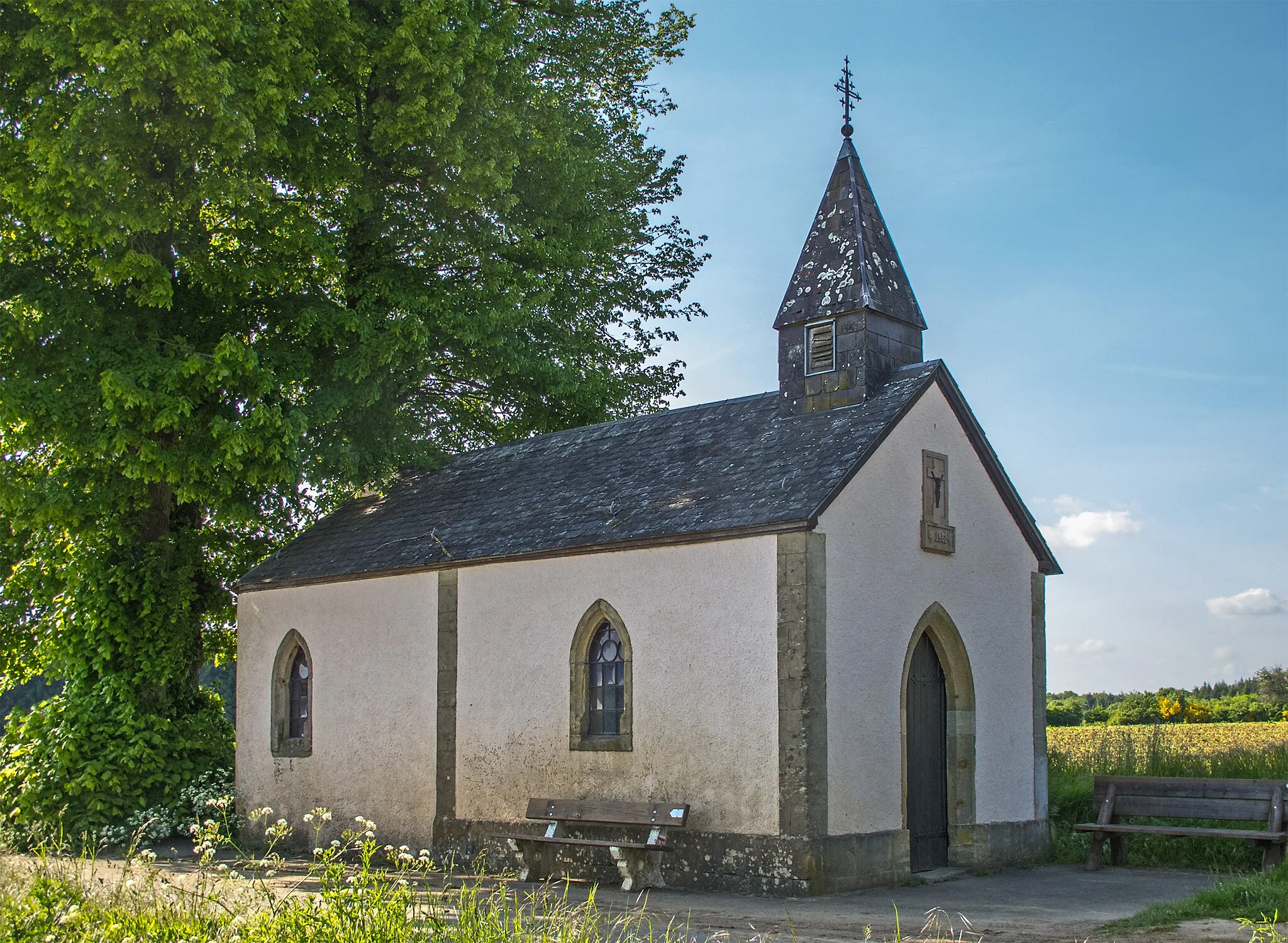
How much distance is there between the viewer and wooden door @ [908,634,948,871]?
14.8 metres

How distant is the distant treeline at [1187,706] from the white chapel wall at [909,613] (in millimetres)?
14970

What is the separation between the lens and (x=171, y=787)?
19469 millimetres

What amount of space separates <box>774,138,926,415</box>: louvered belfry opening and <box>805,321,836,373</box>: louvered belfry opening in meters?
0.01

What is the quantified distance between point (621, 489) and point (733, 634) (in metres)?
3.07

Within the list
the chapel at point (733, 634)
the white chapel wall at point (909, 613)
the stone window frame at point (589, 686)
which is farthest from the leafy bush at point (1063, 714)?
the stone window frame at point (589, 686)

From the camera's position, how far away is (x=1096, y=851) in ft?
49.7

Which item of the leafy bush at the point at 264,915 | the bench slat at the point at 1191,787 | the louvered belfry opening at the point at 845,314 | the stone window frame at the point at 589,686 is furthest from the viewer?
the louvered belfry opening at the point at 845,314

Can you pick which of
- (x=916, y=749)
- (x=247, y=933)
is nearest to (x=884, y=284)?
(x=916, y=749)

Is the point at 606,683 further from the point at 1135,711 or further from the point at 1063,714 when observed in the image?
the point at 1063,714

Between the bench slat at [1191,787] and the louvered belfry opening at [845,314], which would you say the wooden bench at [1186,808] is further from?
the louvered belfry opening at [845,314]

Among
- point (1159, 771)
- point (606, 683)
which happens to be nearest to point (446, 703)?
point (606, 683)

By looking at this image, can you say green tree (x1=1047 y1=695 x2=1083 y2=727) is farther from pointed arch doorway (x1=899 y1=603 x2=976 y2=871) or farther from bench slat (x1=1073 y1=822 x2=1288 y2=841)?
pointed arch doorway (x1=899 y1=603 x2=976 y2=871)

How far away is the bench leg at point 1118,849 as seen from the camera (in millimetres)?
Answer: 15398

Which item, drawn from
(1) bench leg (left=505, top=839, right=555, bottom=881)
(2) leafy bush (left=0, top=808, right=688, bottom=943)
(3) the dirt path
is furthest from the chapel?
(2) leafy bush (left=0, top=808, right=688, bottom=943)
